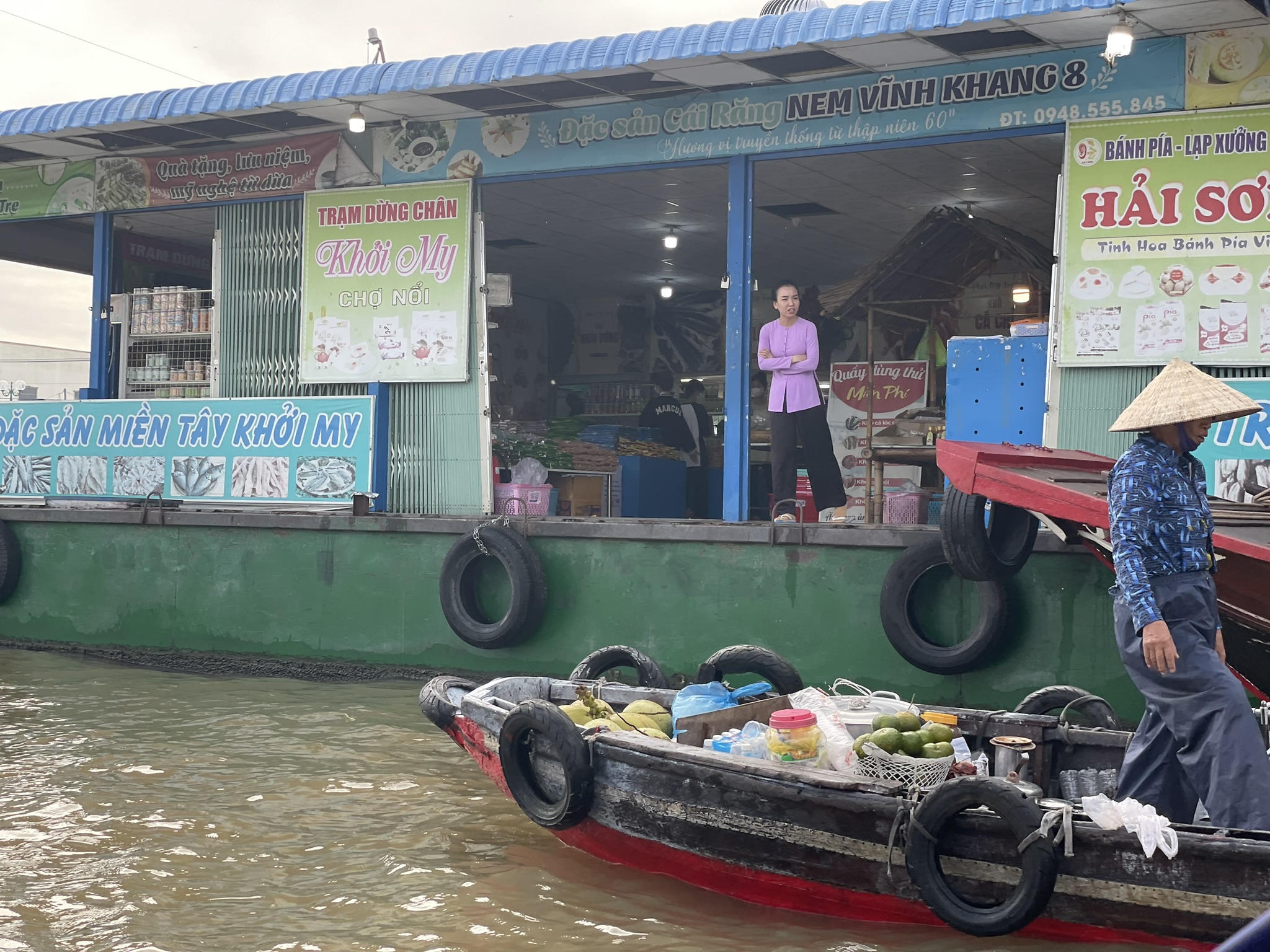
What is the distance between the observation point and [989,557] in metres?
6.96

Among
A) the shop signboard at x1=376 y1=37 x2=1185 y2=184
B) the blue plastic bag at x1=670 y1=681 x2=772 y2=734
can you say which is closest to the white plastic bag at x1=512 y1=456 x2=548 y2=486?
the shop signboard at x1=376 y1=37 x2=1185 y2=184

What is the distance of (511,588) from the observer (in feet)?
30.5

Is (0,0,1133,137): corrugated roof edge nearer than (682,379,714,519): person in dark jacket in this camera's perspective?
Yes

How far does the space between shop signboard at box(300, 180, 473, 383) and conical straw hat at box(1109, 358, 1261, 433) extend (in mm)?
5973

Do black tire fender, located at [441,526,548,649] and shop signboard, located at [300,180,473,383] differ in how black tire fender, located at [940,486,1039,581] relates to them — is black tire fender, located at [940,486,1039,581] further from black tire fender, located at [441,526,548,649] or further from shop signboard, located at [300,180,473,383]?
shop signboard, located at [300,180,473,383]

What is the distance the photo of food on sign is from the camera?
25.5ft

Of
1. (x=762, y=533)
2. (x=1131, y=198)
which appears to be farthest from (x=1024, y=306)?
(x=762, y=533)

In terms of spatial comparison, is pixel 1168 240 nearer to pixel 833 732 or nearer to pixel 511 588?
pixel 833 732

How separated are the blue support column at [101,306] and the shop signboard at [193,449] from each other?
658mm

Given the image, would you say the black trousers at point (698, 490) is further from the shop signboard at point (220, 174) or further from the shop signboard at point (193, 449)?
the shop signboard at point (220, 174)

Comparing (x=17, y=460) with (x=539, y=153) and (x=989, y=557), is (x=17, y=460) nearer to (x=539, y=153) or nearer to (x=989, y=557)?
(x=539, y=153)

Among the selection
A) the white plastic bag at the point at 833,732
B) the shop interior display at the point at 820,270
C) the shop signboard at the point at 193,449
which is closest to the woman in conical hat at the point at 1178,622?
the white plastic bag at the point at 833,732

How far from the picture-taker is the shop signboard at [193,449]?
10.3 m

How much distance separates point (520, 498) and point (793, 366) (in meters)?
2.38
